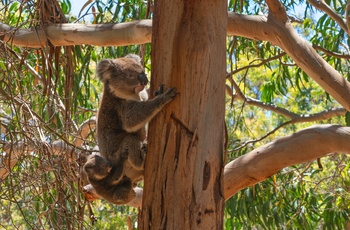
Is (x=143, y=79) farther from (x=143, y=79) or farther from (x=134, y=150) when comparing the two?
(x=134, y=150)

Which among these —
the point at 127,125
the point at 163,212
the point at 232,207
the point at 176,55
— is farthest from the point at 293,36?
the point at 232,207

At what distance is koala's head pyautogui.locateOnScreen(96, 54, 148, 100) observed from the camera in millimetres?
3668

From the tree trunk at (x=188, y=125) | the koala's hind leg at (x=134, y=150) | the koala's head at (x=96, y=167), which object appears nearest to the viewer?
the tree trunk at (x=188, y=125)

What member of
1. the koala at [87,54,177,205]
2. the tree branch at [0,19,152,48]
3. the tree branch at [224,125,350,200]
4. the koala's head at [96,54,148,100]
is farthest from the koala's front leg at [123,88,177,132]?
the tree branch at [0,19,152,48]

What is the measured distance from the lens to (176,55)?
2668mm

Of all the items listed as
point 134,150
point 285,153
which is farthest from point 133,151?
point 285,153

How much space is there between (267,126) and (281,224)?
26.7ft

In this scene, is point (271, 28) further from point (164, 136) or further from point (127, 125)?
point (164, 136)

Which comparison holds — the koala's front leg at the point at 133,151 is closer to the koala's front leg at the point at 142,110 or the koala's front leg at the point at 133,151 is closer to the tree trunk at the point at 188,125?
the koala's front leg at the point at 142,110

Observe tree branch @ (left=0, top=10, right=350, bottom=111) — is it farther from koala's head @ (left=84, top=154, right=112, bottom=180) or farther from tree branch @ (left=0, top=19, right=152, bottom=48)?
koala's head @ (left=84, top=154, right=112, bottom=180)

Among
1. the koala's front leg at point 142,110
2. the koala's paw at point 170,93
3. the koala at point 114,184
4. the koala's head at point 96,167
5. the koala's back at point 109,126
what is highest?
the koala's paw at point 170,93

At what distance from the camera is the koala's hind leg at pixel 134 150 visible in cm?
343

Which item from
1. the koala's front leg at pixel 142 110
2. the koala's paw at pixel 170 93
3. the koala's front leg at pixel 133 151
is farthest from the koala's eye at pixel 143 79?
the koala's paw at pixel 170 93

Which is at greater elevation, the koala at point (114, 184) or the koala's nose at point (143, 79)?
the koala's nose at point (143, 79)
